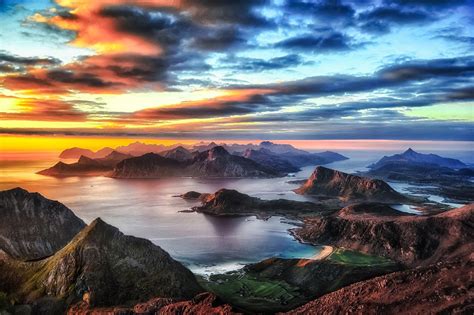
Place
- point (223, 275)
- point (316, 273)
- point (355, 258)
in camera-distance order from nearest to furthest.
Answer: point (316, 273), point (223, 275), point (355, 258)

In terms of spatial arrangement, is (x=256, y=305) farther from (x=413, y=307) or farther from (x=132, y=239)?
(x=413, y=307)

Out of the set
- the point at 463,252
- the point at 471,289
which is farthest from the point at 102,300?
the point at 463,252

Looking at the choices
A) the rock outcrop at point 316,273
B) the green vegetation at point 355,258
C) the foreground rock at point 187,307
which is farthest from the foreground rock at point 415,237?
the foreground rock at point 187,307

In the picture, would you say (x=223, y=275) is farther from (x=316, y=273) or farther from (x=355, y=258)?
(x=355, y=258)

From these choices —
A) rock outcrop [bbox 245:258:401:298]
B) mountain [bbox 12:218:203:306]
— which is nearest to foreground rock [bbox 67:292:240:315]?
mountain [bbox 12:218:203:306]

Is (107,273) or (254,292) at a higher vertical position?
(107,273)

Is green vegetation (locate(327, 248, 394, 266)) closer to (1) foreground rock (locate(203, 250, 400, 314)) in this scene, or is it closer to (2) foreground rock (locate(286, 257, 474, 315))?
(1) foreground rock (locate(203, 250, 400, 314))

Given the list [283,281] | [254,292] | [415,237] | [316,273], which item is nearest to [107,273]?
[254,292]
